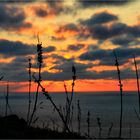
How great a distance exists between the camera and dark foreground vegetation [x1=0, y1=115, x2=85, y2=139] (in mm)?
7809

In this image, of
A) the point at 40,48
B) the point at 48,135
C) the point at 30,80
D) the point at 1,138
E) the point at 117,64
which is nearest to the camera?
the point at 1,138

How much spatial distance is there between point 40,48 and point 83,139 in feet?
6.56

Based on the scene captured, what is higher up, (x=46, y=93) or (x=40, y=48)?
(x=40, y=48)

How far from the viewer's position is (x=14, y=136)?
771cm

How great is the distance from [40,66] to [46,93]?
93 centimetres

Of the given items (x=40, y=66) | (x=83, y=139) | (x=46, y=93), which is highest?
(x=40, y=66)

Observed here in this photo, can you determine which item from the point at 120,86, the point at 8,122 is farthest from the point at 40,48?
the point at 120,86

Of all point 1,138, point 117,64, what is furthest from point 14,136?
point 117,64

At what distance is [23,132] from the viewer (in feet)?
26.5

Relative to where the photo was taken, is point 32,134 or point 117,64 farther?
point 117,64

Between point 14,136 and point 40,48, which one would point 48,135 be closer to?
point 14,136

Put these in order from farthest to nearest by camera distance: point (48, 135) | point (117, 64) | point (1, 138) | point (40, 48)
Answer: point (117, 64) < point (40, 48) < point (48, 135) < point (1, 138)

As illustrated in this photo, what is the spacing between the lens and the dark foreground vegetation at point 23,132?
7809mm

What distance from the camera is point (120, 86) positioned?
10148 millimetres
